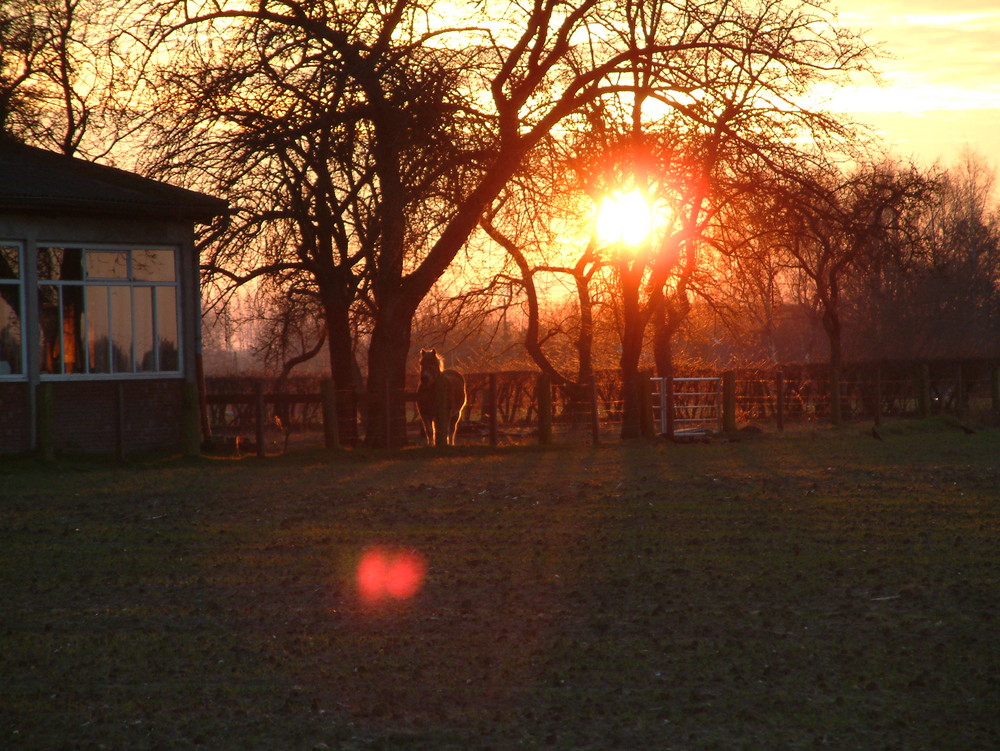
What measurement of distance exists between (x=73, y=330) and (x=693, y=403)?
1521 centimetres

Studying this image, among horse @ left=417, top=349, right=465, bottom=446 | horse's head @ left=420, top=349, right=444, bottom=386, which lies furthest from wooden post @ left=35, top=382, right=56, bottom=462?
horse's head @ left=420, top=349, right=444, bottom=386

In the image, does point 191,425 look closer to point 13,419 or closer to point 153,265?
point 13,419

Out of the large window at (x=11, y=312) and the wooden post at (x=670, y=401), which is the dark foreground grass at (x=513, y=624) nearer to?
the large window at (x=11, y=312)

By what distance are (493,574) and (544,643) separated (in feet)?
6.54

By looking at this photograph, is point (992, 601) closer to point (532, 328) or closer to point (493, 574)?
point (493, 574)

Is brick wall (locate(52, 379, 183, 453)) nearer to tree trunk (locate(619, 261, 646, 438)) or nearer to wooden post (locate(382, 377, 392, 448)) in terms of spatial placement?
wooden post (locate(382, 377, 392, 448))

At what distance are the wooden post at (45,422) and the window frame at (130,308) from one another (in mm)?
1400

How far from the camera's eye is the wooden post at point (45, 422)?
1827cm

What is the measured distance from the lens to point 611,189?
72.5ft

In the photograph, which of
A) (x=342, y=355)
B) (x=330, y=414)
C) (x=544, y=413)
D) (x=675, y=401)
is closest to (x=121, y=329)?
(x=330, y=414)

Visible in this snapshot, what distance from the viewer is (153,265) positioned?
21234 millimetres

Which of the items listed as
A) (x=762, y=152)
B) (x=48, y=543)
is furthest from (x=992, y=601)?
(x=762, y=152)

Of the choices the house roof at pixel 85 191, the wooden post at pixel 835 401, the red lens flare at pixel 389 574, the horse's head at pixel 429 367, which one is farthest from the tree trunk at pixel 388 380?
the wooden post at pixel 835 401

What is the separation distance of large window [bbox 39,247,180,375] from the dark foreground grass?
7953 millimetres
